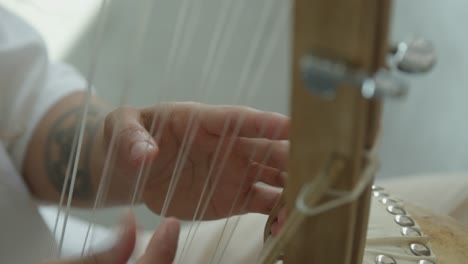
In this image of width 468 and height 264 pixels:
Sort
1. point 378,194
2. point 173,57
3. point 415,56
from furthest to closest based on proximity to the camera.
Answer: point 378,194, point 173,57, point 415,56

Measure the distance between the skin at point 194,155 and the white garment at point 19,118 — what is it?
3.6 inches

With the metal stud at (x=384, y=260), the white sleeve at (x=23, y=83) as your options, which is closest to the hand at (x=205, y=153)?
the metal stud at (x=384, y=260)

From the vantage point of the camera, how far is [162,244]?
45 centimetres

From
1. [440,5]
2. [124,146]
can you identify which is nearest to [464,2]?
[440,5]

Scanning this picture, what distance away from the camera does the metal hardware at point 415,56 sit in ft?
0.91

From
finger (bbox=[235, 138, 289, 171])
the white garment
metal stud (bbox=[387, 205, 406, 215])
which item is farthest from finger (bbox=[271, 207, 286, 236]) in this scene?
the white garment

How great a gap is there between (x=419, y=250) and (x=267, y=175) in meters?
0.14

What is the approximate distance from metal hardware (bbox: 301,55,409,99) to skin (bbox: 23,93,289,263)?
172 mm

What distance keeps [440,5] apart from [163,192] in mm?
1132

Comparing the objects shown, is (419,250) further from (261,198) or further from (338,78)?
(338,78)

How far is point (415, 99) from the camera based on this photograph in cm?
137

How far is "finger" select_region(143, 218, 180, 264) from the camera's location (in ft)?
1.46

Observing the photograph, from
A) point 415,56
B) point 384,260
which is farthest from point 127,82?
point 384,260

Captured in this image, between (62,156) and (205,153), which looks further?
(62,156)
